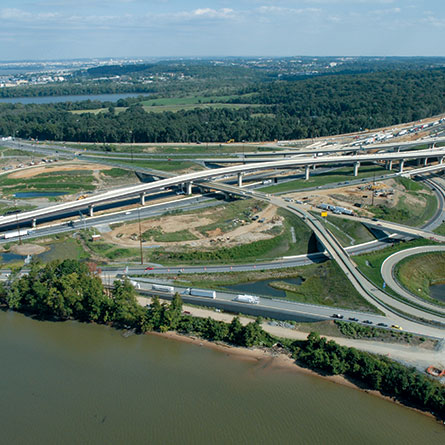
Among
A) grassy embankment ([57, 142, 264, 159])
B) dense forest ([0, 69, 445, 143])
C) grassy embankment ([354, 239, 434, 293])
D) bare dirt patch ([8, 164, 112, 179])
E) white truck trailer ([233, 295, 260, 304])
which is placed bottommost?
white truck trailer ([233, 295, 260, 304])

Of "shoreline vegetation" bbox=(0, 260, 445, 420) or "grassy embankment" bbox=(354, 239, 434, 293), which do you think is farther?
"grassy embankment" bbox=(354, 239, 434, 293)

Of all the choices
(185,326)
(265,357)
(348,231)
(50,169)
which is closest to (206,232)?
(348,231)

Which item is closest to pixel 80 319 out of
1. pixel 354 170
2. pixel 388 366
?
pixel 388 366

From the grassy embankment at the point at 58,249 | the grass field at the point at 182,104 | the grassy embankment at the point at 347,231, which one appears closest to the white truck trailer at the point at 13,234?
the grassy embankment at the point at 58,249

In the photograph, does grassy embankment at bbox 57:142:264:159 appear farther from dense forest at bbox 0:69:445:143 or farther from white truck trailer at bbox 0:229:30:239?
white truck trailer at bbox 0:229:30:239

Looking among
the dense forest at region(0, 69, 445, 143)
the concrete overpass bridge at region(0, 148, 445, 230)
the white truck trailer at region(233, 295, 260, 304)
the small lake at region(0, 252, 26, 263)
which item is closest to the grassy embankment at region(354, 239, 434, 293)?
the white truck trailer at region(233, 295, 260, 304)

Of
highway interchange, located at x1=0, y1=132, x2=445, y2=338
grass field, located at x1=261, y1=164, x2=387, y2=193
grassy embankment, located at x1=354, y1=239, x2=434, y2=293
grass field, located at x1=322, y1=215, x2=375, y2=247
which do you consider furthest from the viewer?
grass field, located at x1=261, y1=164, x2=387, y2=193

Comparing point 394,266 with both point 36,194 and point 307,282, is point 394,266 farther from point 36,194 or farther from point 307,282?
point 36,194
